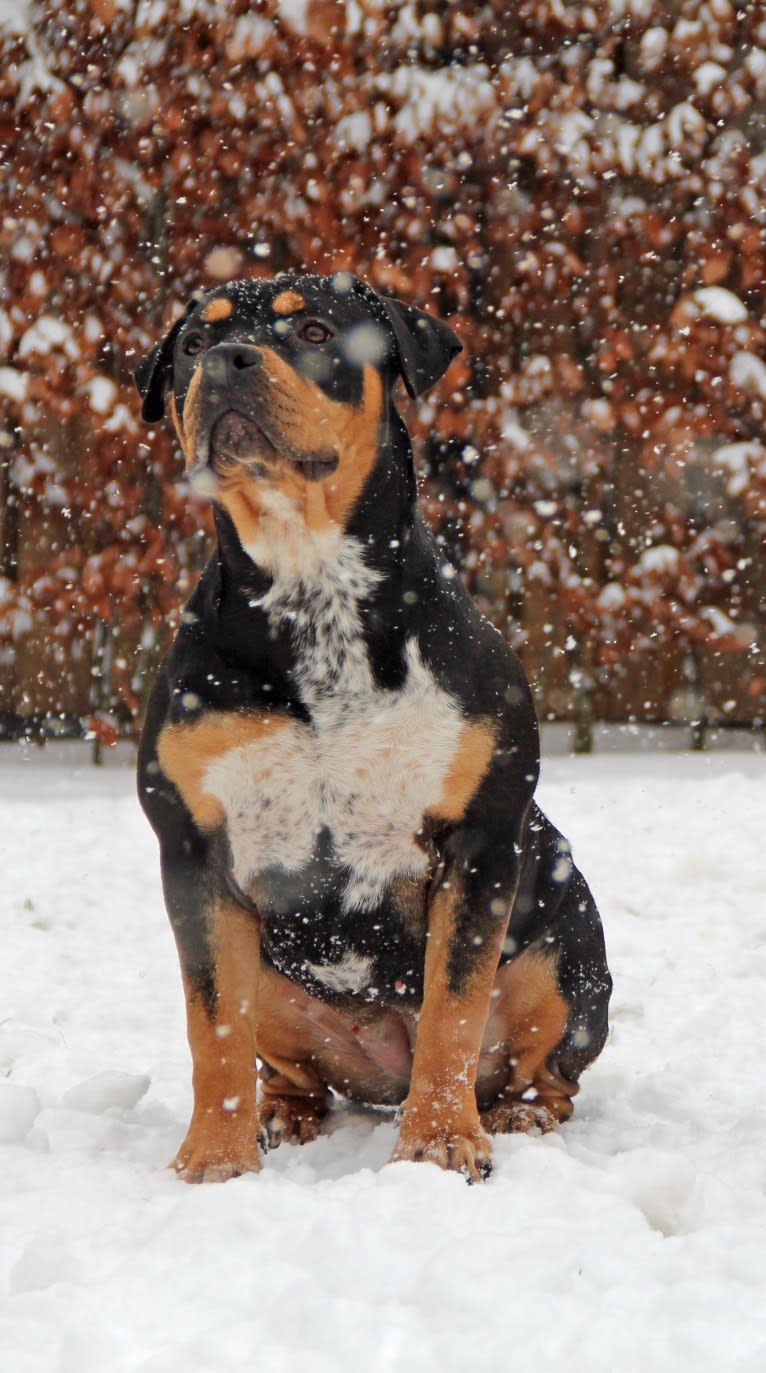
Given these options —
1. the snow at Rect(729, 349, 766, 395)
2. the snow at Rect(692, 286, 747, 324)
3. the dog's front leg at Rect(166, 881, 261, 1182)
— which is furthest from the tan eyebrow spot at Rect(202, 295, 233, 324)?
the snow at Rect(729, 349, 766, 395)

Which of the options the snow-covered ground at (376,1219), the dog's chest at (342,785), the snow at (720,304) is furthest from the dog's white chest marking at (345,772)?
the snow at (720,304)

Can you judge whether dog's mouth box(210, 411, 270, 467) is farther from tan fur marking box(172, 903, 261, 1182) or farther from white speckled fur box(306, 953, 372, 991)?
white speckled fur box(306, 953, 372, 991)

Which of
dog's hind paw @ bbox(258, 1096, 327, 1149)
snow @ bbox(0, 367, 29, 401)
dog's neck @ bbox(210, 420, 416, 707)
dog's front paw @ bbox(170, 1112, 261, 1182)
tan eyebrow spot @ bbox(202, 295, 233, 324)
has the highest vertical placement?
snow @ bbox(0, 367, 29, 401)

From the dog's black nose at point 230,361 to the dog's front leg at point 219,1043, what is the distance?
36.4 inches

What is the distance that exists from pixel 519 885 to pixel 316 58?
5.31 m

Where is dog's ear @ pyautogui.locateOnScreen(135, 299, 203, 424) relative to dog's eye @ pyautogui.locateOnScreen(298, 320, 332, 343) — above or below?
below

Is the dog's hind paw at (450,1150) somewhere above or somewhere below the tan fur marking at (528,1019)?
below

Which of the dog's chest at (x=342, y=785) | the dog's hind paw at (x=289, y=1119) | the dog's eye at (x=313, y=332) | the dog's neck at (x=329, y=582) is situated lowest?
the dog's hind paw at (x=289, y=1119)

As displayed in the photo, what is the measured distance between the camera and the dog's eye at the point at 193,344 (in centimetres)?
289

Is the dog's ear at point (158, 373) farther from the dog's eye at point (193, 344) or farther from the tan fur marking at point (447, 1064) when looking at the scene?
the tan fur marking at point (447, 1064)

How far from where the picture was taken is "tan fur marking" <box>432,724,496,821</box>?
2.57 meters

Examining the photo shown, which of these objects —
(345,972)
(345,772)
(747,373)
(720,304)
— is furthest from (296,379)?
(747,373)

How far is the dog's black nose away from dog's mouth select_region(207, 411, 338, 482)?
65 mm

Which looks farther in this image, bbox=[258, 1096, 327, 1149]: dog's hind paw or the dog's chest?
bbox=[258, 1096, 327, 1149]: dog's hind paw
